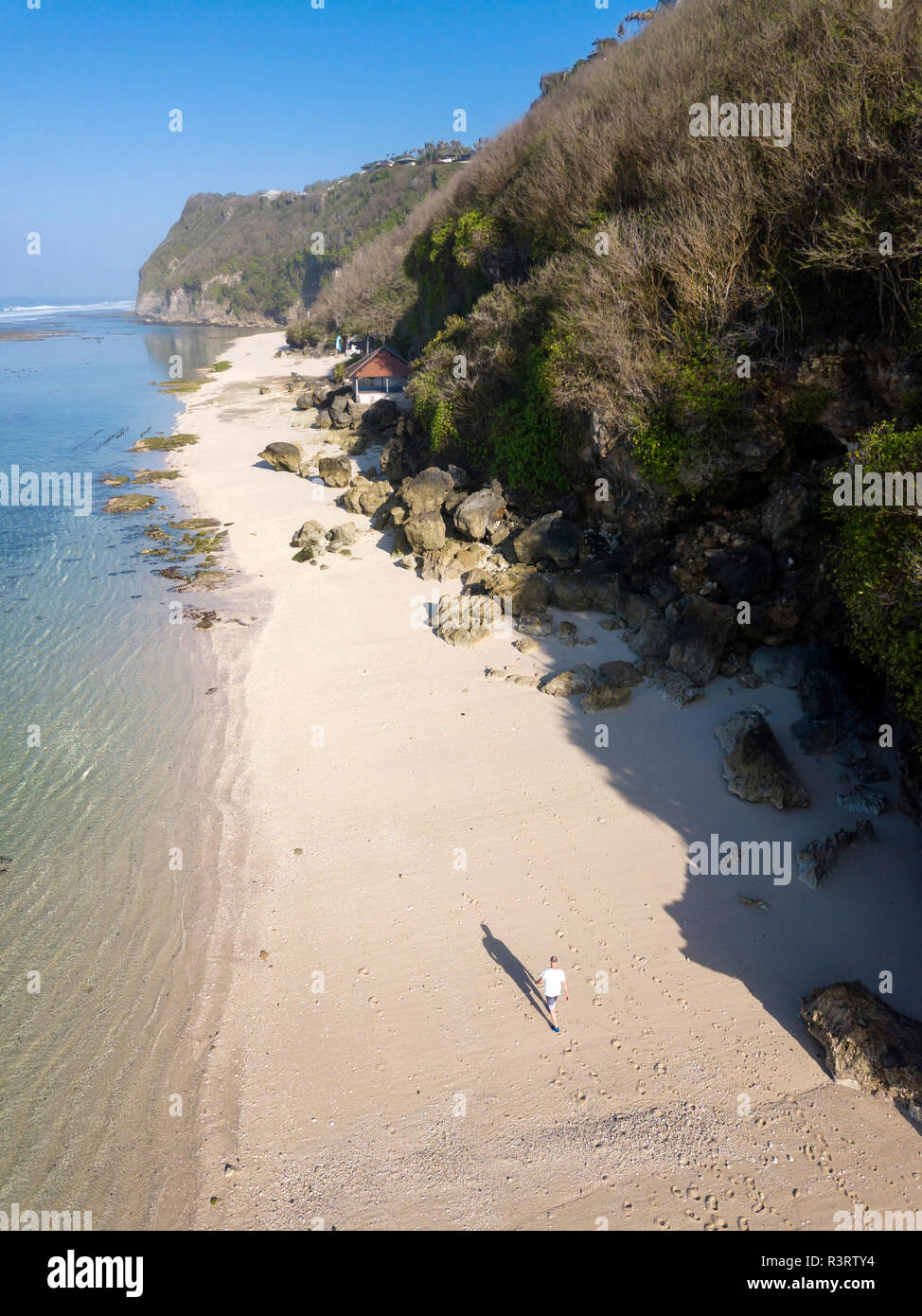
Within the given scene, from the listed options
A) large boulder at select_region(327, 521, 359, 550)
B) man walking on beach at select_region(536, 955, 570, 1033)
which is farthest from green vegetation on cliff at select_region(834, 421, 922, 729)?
large boulder at select_region(327, 521, 359, 550)

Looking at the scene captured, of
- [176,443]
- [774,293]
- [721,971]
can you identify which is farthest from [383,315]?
[721,971]

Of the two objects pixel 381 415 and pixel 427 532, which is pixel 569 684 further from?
pixel 381 415

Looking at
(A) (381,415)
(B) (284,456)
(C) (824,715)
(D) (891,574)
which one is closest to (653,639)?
(C) (824,715)

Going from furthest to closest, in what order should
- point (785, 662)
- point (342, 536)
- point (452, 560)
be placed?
point (342, 536) → point (452, 560) → point (785, 662)

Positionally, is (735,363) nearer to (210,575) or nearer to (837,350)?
(837,350)

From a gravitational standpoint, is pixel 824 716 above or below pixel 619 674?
below

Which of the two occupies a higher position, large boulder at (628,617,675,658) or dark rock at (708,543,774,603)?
dark rock at (708,543,774,603)

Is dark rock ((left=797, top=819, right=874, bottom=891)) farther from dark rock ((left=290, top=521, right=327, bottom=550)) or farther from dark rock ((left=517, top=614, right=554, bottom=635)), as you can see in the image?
dark rock ((left=290, top=521, right=327, bottom=550))
